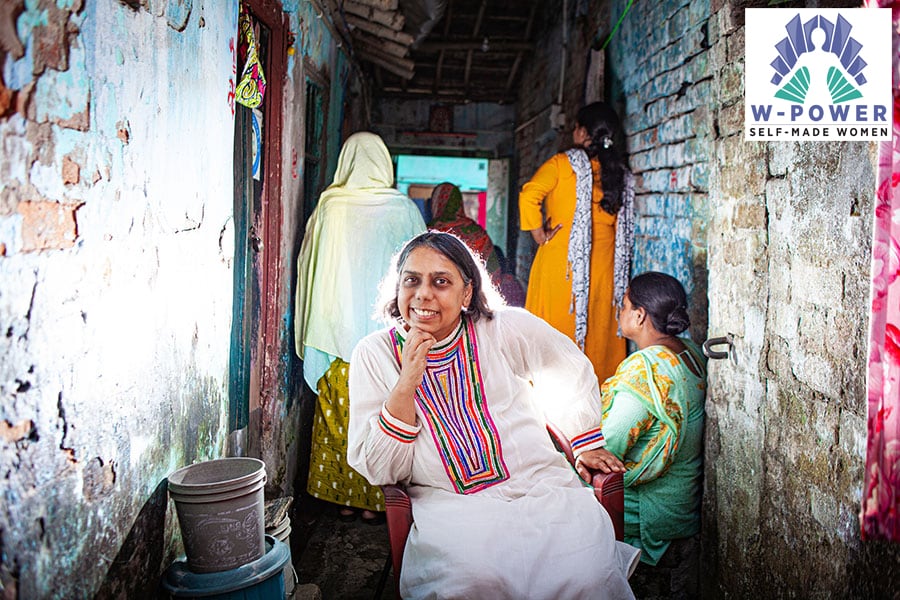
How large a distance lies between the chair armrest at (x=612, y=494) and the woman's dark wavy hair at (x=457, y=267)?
0.66 metres

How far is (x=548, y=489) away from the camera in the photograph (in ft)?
7.80

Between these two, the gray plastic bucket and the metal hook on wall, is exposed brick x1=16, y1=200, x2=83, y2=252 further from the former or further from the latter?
the metal hook on wall

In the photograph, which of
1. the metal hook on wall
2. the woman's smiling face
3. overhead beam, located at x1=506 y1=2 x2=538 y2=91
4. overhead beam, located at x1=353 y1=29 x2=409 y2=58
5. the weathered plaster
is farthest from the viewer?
overhead beam, located at x1=506 y1=2 x2=538 y2=91

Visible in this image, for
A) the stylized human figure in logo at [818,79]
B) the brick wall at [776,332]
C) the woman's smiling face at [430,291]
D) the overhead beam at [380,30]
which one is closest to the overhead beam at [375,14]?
the overhead beam at [380,30]

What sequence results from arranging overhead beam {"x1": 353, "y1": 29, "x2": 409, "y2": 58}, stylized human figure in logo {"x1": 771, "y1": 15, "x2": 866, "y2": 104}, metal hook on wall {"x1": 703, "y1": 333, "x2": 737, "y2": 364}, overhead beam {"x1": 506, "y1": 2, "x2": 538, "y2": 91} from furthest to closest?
1. overhead beam {"x1": 506, "y1": 2, "x2": 538, "y2": 91}
2. overhead beam {"x1": 353, "y1": 29, "x2": 409, "y2": 58}
3. metal hook on wall {"x1": 703, "y1": 333, "x2": 737, "y2": 364}
4. stylized human figure in logo {"x1": 771, "y1": 15, "x2": 866, "y2": 104}

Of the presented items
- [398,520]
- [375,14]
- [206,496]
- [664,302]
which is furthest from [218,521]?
[375,14]

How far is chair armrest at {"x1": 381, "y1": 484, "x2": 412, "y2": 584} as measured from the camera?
2332 mm

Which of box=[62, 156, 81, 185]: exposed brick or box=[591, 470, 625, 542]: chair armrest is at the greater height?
box=[62, 156, 81, 185]: exposed brick

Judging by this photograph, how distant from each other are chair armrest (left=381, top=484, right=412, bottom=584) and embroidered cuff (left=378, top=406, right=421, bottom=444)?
172 millimetres

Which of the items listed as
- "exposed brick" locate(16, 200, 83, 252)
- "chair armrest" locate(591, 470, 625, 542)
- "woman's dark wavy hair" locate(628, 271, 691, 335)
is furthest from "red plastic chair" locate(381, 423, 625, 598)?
"exposed brick" locate(16, 200, 83, 252)

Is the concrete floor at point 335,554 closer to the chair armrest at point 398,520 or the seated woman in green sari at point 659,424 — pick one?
the chair armrest at point 398,520

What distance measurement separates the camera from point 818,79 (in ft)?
6.93

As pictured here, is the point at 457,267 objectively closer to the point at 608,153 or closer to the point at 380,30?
the point at 608,153

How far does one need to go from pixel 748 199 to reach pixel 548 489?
1.26 m
